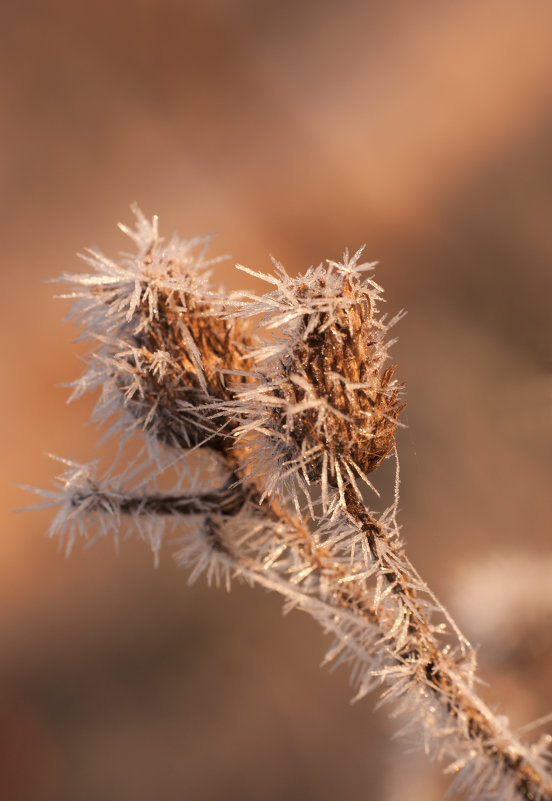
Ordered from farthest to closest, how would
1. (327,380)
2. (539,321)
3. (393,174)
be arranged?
1. (393,174)
2. (539,321)
3. (327,380)

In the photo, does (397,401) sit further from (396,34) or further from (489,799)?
(396,34)

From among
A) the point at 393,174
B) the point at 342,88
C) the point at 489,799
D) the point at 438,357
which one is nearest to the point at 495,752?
the point at 489,799

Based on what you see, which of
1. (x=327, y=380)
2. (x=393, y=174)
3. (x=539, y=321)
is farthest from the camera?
(x=393, y=174)
